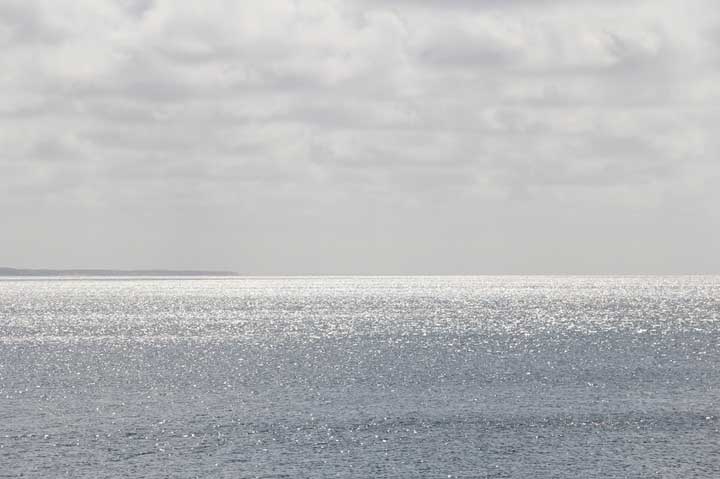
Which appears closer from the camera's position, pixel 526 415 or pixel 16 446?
pixel 16 446

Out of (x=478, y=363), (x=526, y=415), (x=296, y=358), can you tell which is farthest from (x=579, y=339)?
(x=526, y=415)

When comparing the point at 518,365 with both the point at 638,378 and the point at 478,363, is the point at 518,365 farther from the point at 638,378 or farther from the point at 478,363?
the point at 638,378

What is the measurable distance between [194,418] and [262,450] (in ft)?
47.5

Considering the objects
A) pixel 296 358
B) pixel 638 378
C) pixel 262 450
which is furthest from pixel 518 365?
pixel 262 450

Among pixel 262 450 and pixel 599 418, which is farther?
pixel 599 418

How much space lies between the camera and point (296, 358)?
124500 millimetres

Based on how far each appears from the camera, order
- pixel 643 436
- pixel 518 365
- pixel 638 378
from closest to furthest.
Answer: pixel 643 436
pixel 638 378
pixel 518 365

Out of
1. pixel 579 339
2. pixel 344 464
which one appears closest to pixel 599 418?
pixel 344 464

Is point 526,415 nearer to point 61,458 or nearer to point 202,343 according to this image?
point 61,458

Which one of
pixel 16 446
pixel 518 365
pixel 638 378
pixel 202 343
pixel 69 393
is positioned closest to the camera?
pixel 16 446

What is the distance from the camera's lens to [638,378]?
100938 mm

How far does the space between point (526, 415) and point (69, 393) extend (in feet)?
144

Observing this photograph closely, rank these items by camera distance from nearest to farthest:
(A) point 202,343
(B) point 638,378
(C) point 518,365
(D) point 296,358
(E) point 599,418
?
1. (E) point 599,418
2. (B) point 638,378
3. (C) point 518,365
4. (D) point 296,358
5. (A) point 202,343

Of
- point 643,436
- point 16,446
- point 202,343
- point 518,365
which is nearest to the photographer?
point 16,446
